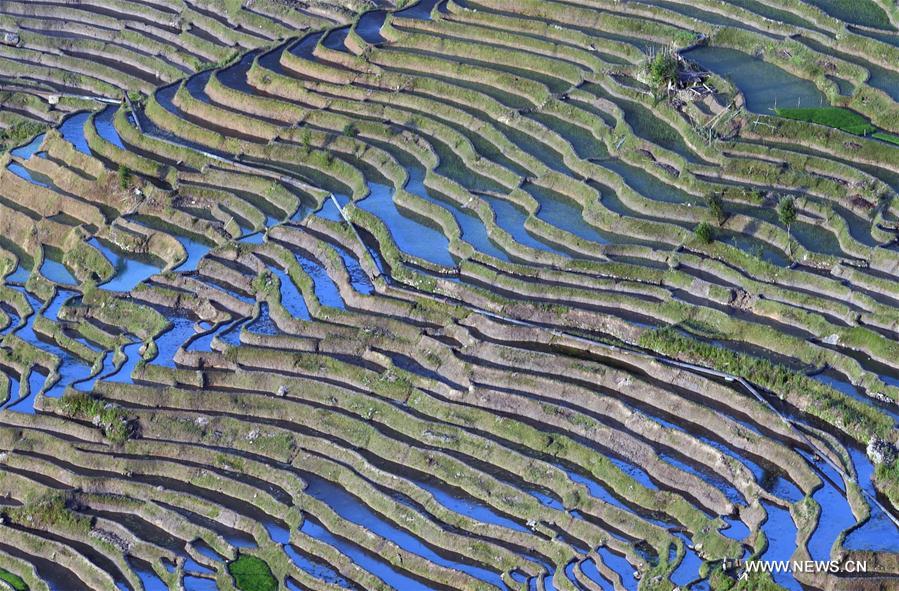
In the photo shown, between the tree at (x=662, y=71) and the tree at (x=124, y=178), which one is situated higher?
the tree at (x=662, y=71)

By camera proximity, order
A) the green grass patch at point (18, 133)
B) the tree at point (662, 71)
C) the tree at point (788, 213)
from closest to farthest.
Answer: the tree at point (788, 213) → the tree at point (662, 71) → the green grass patch at point (18, 133)

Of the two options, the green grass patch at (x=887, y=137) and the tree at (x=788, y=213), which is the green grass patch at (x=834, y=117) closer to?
the green grass patch at (x=887, y=137)

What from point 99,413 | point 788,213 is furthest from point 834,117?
point 99,413

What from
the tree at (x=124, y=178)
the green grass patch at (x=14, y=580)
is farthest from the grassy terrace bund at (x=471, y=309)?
the tree at (x=124, y=178)

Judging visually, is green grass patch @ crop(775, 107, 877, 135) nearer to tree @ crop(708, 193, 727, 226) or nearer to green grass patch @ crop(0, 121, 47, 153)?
tree @ crop(708, 193, 727, 226)

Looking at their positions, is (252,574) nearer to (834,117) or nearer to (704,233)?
(704,233)

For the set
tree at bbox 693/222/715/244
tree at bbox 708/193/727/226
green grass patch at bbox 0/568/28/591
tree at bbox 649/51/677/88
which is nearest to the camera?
green grass patch at bbox 0/568/28/591

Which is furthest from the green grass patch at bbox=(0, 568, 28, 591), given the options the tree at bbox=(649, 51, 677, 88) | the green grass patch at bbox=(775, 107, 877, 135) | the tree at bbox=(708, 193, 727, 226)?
the green grass patch at bbox=(775, 107, 877, 135)
